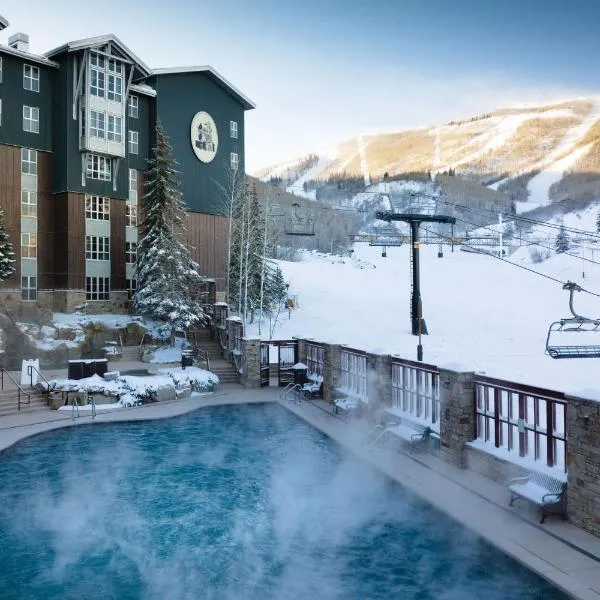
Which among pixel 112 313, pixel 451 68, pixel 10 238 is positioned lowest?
pixel 112 313

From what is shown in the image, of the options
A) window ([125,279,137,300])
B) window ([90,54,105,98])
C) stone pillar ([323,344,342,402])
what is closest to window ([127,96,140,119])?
window ([90,54,105,98])

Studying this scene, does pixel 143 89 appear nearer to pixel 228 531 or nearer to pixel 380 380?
pixel 380 380

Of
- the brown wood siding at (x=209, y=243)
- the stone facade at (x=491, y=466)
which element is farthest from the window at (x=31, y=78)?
the stone facade at (x=491, y=466)

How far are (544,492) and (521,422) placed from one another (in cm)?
125

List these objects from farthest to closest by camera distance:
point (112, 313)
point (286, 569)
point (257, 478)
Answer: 1. point (112, 313)
2. point (257, 478)
3. point (286, 569)

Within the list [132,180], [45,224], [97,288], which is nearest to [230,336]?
[97,288]

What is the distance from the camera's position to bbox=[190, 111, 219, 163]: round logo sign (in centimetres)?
3416

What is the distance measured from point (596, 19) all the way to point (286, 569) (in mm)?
29678

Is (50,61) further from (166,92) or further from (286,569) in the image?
(286,569)

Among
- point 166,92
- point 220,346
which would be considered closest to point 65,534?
point 220,346

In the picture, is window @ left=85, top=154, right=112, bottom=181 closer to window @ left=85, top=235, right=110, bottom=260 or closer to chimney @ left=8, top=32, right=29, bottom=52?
window @ left=85, top=235, right=110, bottom=260

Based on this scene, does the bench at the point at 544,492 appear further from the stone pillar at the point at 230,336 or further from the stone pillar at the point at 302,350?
the stone pillar at the point at 230,336

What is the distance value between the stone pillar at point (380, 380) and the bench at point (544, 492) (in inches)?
204

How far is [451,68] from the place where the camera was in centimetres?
3600
